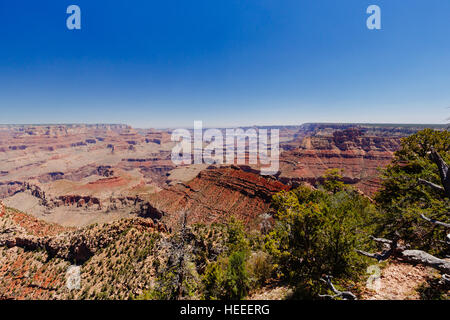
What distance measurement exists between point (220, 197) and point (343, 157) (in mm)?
116108

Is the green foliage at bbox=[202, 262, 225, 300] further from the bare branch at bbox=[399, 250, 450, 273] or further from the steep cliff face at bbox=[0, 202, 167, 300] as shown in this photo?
the steep cliff face at bbox=[0, 202, 167, 300]

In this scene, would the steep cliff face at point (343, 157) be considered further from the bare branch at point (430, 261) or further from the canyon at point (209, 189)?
the bare branch at point (430, 261)

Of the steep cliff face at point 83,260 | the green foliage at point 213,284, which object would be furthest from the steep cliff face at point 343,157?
the green foliage at point 213,284

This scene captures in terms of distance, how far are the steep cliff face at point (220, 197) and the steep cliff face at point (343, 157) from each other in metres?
48.8

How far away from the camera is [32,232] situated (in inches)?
1233

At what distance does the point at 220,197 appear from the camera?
56.3m

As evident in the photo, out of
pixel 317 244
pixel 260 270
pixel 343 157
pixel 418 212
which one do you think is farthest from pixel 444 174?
pixel 343 157

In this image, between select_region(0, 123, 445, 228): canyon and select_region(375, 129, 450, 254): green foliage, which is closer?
select_region(375, 129, 450, 254): green foliage

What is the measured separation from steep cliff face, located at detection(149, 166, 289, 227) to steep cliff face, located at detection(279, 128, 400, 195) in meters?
48.8

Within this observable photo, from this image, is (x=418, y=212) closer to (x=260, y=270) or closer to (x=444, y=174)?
(x=444, y=174)

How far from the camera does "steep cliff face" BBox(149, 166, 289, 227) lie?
47500 mm

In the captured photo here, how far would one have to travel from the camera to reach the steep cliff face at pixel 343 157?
109312 mm

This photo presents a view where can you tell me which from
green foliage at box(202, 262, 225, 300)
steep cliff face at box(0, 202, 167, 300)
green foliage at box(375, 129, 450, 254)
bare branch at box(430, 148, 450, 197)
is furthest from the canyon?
bare branch at box(430, 148, 450, 197)
